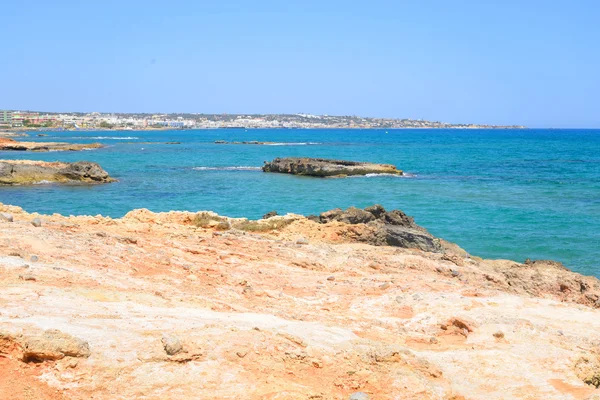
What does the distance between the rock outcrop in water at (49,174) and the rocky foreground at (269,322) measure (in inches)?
1182

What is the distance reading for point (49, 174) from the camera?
43.0m

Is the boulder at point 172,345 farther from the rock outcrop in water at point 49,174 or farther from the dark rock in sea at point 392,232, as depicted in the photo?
the rock outcrop in water at point 49,174

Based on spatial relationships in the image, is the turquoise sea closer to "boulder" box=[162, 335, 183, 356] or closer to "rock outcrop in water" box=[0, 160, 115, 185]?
"rock outcrop in water" box=[0, 160, 115, 185]

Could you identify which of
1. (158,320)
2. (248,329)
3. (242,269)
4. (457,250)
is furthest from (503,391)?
(457,250)

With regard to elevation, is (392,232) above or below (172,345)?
below

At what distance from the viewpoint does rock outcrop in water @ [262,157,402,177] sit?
51.5m

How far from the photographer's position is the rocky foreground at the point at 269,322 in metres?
6.25

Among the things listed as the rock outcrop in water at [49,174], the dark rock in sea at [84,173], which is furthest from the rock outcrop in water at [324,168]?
the dark rock in sea at [84,173]

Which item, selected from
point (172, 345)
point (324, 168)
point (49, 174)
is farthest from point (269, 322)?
point (324, 168)

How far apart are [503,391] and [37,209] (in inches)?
1075

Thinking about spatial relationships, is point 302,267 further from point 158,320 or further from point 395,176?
point 395,176

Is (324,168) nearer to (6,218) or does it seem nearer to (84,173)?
(84,173)

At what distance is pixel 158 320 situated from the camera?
7.48m

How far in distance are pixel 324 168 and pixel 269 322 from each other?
43715 millimetres
